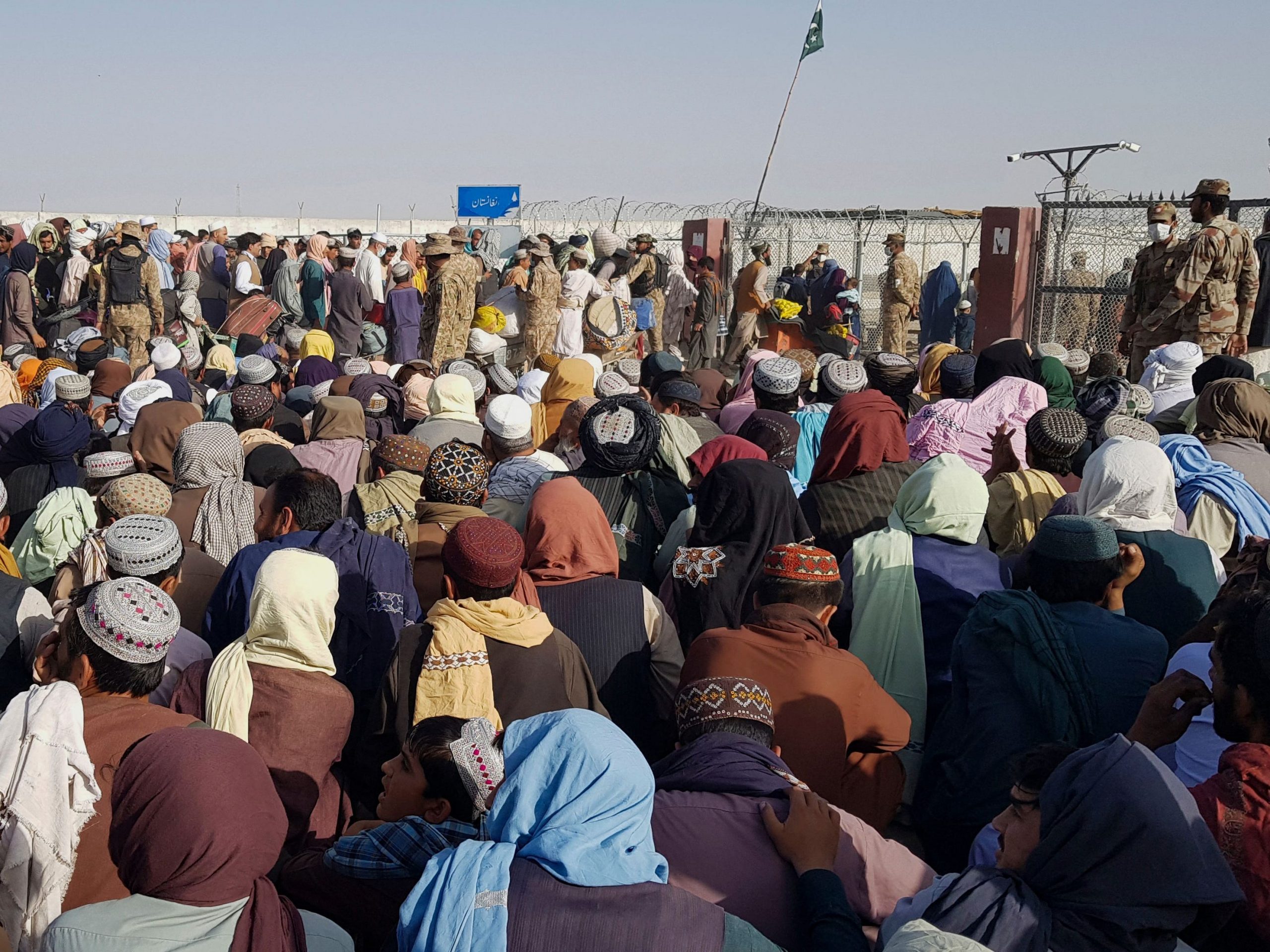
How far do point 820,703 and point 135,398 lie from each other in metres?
5.15

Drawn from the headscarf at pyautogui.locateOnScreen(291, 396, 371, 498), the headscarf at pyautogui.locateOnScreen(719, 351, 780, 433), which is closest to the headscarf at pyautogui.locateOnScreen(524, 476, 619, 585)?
the headscarf at pyautogui.locateOnScreen(719, 351, 780, 433)

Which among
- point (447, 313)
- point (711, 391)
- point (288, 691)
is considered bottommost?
point (288, 691)

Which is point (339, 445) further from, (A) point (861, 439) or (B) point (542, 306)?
(B) point (542, 306)

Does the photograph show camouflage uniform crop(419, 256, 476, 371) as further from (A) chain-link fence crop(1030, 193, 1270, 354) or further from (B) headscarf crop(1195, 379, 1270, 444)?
(B) headscarf crop(1195, 379, 1270, 444)

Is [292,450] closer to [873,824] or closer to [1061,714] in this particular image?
[873,824]

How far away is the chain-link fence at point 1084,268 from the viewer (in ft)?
34.7

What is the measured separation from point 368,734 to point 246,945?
1154 millimetres

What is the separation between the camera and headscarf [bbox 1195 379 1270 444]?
474 cm

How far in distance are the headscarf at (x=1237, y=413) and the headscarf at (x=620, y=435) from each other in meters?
2.43

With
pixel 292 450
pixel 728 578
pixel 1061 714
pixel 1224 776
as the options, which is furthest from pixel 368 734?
pixel 292 450

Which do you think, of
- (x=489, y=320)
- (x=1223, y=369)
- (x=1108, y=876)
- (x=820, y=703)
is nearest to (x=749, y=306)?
(x=489, y=320)

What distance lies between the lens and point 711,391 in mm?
7406

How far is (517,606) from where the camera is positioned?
3121mm

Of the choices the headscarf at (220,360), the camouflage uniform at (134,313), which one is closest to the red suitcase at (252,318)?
the camouflage uniform at (134,313)
